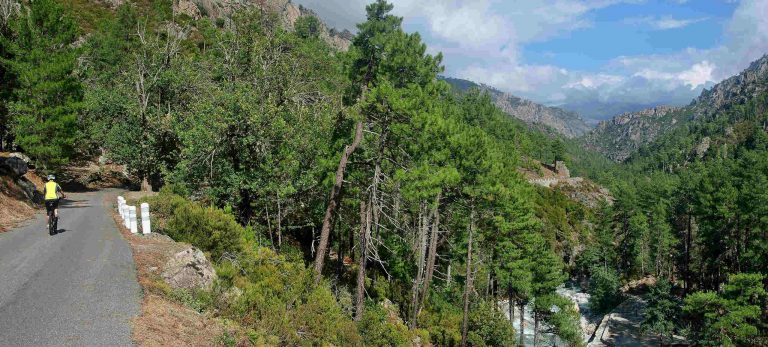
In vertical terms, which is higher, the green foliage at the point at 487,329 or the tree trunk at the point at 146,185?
the tree trunk at the point at 146,185

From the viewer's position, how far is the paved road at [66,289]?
692 cm

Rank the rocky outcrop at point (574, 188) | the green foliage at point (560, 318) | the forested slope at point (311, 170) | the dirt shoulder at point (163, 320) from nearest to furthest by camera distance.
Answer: the dirt shoulder at point (163, 320)
the forested slope at point (311, 170)
the green foliage at point (560, 318)
the rocky outcrop at point (574, 188)

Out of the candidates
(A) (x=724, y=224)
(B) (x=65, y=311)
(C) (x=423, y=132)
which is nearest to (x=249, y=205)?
(C) (x=423, y=132)

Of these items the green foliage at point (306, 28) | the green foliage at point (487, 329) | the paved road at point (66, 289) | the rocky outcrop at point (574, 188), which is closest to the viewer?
the paved road at point (66, 289)

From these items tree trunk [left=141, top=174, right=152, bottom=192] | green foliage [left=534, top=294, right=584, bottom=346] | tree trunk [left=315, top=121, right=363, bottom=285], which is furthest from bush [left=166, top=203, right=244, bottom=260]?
green foliage [left=534, top=294, right=584, bottom=346]

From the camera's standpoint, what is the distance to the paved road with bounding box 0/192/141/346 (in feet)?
22.7

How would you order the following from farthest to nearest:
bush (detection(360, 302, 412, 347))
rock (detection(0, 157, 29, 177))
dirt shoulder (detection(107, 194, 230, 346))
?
1. rock (detection(0, 157, 29, 177))
2. bush (detection(360, 302, 412, 347))
3. dirt shoulder (detection(107, 194, 230, 346))

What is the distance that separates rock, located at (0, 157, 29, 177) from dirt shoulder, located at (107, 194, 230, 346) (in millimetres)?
16858

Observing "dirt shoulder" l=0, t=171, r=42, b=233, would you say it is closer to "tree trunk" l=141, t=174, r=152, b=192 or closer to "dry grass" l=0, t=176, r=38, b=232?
"dry grass" l=0, t=176, r=38, b=232

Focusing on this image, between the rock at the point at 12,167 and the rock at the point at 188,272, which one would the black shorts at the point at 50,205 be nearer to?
the rock at the point at 188,272

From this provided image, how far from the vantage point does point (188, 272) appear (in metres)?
10.1

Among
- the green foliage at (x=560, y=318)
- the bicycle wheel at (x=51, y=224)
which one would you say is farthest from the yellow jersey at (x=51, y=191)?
the green foliage at (x=560, y=318)

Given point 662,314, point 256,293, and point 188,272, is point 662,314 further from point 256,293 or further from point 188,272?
point 188,272

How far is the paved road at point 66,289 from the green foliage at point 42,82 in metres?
15.9
